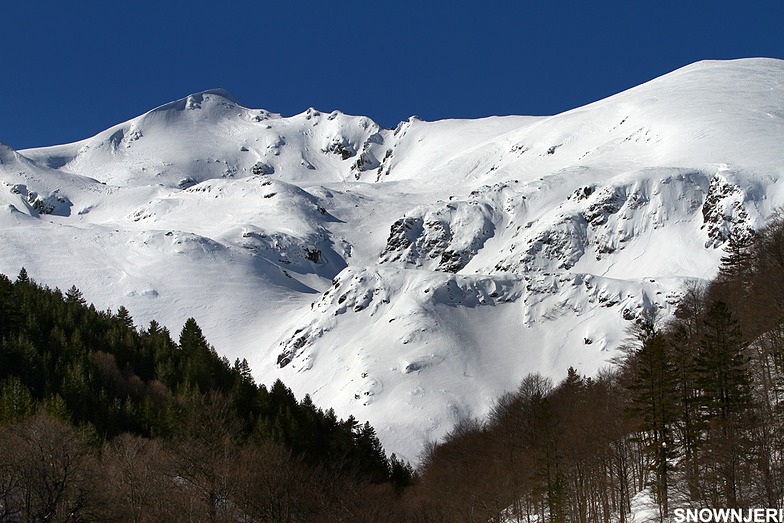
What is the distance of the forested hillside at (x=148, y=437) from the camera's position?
42250 mm

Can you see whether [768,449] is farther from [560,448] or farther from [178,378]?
[178,378]

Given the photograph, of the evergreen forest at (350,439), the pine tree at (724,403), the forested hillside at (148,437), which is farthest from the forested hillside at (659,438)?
the forested hillside at (148,437)

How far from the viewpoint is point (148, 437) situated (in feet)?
219

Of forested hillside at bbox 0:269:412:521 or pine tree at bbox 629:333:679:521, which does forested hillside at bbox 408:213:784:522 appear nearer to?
pine tree at bbox 629:333:679:521

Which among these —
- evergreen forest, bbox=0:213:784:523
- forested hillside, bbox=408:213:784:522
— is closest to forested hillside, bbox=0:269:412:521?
evergreen forest, bbox=0:213:784:523

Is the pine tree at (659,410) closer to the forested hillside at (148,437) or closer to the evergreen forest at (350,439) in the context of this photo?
the evergreen forest at (350,439)

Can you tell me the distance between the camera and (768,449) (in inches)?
1500

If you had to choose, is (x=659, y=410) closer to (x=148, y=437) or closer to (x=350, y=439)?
(x=350, y=439)

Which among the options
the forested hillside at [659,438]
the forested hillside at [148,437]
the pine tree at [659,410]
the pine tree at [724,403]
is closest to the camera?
the pine tree at [724,403]

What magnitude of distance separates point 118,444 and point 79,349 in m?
23.5

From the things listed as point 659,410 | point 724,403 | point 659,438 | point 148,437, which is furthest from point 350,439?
point 724,403

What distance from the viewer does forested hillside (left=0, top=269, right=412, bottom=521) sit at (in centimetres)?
4225

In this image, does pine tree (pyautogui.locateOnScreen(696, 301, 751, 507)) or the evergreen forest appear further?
the evergreen forest

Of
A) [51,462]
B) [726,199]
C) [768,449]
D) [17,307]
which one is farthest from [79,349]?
[726,199]
